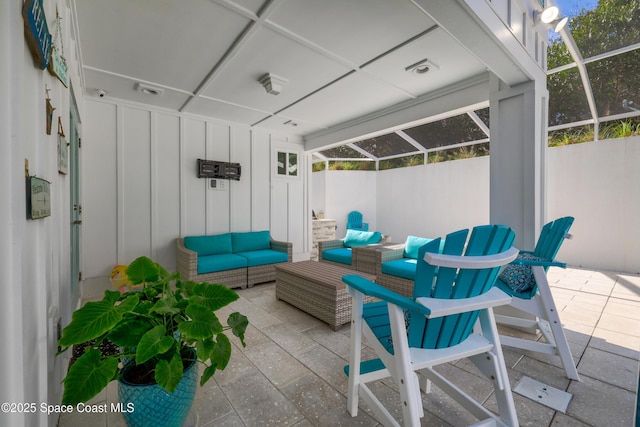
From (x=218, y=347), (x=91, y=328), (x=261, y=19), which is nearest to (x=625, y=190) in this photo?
(x=261, y=19)

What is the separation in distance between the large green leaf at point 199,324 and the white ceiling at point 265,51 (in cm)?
215

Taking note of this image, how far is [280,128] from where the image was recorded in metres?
5.24

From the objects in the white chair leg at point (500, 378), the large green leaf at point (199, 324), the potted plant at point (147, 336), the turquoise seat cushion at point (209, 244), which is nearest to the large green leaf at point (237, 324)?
the potted plant at point (147, 336)

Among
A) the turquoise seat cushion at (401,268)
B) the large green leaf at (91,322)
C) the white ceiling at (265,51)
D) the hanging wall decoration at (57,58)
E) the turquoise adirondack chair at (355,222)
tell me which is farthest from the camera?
the turquoise adirondack chair at (355,222)

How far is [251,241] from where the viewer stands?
4.75 metres

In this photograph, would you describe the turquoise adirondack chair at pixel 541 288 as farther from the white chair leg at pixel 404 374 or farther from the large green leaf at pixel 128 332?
the large green leaf at pixel 128 332

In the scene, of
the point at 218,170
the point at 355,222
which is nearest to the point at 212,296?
the point at 218,170

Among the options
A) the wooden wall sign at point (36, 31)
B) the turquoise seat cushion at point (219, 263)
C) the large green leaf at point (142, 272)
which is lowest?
the turquoise seat cushion at point (219, 263)

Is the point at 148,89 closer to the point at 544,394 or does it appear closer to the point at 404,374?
the point at 404,374

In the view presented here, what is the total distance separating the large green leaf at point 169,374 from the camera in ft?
3.49

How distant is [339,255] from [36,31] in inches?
151

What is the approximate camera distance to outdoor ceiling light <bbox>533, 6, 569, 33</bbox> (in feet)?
7.43

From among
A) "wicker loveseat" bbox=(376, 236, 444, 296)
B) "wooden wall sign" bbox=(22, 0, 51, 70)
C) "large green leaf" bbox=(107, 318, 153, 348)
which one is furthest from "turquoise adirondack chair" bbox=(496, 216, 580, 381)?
"wooden wall sign" bbox=(22, 0, 51, 70)

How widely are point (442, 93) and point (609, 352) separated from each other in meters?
3.09
